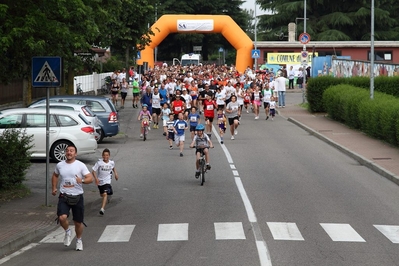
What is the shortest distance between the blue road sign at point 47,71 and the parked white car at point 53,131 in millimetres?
7721

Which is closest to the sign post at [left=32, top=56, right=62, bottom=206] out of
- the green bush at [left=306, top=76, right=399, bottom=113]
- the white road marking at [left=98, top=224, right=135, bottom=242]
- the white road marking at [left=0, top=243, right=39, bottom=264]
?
the white road marking at [left=98, top=224, right=135, bottom=242]

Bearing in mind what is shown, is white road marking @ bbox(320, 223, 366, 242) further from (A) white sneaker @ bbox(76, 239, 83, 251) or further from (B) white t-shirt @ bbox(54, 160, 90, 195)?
(B) white t-shirt @ bbox(54, 160, 90, 195)

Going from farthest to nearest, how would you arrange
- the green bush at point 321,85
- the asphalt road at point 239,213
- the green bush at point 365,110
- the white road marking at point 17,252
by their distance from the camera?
the green bush at point 321,85, the green bush at point 365,110, the asphalt road at point 239,213, the white road marking at point 17,252

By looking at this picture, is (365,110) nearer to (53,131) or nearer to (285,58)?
(53,131)

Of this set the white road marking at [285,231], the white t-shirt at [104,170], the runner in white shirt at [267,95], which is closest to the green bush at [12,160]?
the white t-shirt at [104,170]

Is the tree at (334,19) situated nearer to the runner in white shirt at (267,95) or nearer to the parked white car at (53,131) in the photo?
the runner in white shirt at (267,95)

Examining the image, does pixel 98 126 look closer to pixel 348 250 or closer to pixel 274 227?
pixel 274 227

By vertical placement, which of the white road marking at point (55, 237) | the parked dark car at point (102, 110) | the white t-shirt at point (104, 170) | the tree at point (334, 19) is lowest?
the white road marking at point (55, 237)

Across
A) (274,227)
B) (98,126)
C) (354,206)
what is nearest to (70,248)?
(274,227)

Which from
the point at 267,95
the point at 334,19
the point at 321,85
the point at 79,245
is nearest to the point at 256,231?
the point at 79,245

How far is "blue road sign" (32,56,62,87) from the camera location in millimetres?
15789

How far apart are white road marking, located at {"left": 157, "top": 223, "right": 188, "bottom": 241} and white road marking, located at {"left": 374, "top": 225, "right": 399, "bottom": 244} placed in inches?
124

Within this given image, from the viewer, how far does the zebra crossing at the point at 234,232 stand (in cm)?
1302

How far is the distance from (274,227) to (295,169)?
8.65 m
